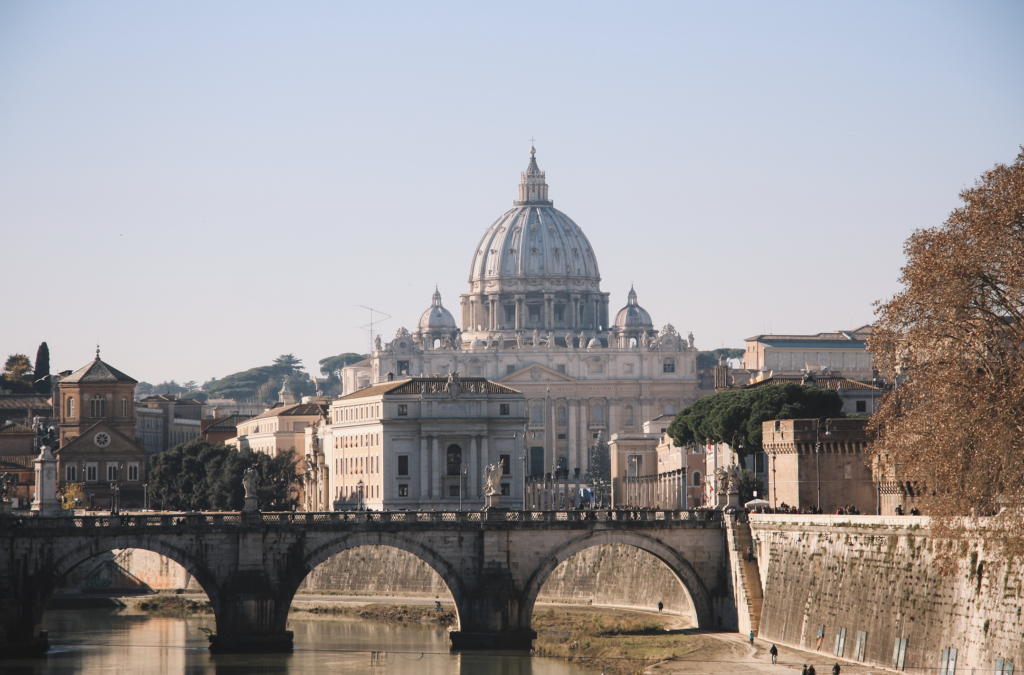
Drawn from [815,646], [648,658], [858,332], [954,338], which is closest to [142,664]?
[648,658]

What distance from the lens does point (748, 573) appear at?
64312 mm

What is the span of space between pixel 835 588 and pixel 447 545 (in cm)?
1439

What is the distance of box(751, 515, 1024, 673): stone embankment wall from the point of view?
46.4m

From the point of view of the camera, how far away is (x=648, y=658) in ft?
198

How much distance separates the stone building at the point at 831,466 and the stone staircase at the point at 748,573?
17.1 feet

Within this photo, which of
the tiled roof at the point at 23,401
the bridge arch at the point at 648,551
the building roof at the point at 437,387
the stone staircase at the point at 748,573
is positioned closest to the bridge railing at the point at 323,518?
the bridge arch at the point at 648,551

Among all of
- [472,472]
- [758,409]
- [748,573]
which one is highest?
[758,409]

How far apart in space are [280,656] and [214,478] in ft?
165

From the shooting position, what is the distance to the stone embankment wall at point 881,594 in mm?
46406

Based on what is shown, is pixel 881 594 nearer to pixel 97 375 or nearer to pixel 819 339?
pixel 97 375

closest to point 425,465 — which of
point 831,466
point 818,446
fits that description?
point 831,466

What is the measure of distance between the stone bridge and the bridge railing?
0.06m

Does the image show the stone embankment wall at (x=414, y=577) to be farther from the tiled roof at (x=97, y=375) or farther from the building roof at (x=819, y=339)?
the building roof at (x=819, y=339)

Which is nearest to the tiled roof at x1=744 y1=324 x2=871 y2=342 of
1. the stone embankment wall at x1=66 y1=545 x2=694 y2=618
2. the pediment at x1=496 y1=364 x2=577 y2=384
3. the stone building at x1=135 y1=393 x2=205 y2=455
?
the pediment at x1=496 y1=364 x2=577 y2=384
